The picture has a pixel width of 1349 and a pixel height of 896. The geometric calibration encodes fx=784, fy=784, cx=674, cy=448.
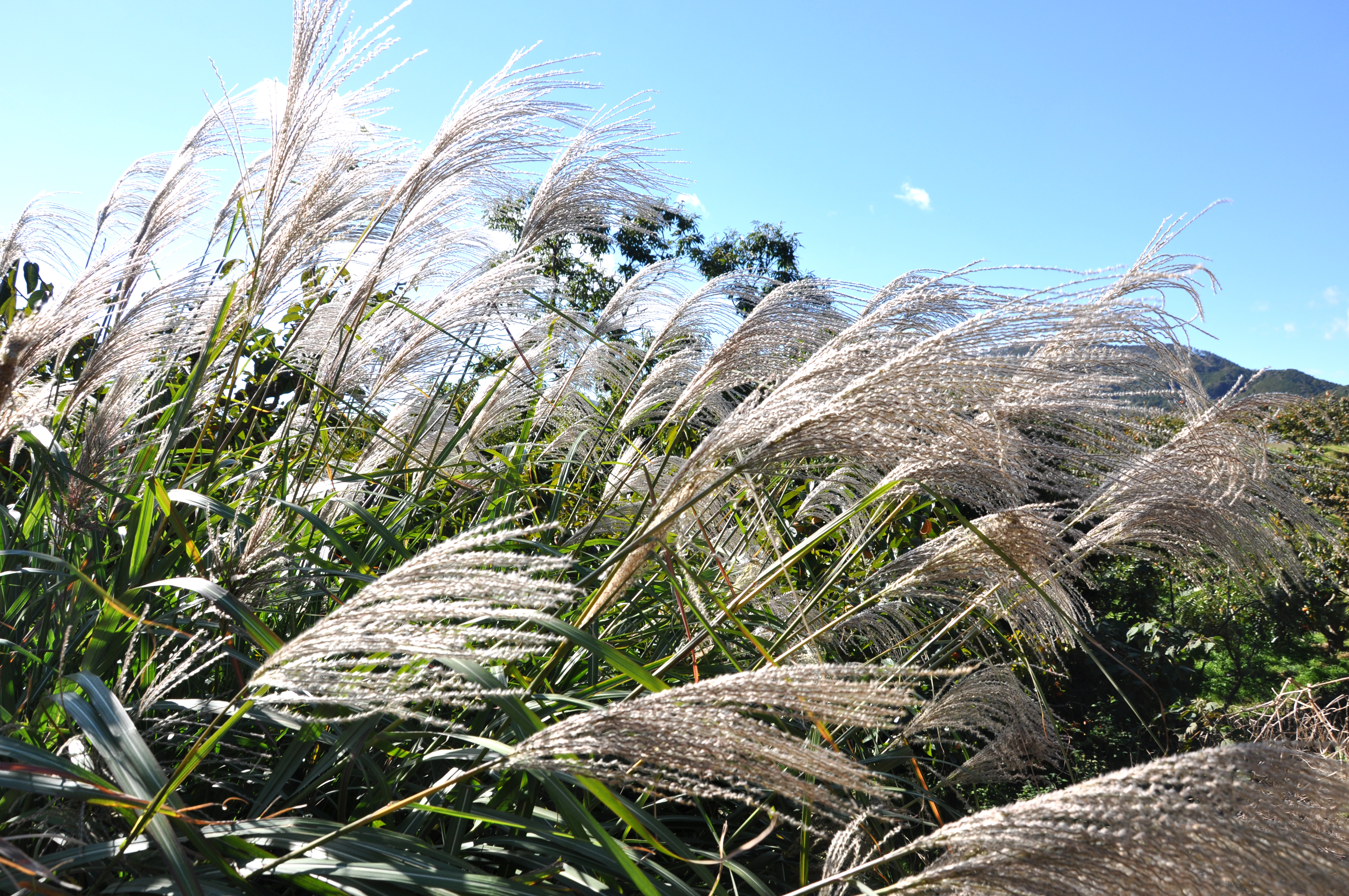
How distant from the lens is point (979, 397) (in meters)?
1.26

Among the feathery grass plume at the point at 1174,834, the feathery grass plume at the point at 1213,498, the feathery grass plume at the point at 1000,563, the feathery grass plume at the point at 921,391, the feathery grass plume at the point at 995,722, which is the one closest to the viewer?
the feathery grass plume at the point at 1174,834

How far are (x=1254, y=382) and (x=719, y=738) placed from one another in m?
2.10

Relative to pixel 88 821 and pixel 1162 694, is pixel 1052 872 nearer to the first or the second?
pixel 88 821

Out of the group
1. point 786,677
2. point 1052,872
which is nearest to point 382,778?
point 786,677

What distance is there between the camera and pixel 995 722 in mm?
2342

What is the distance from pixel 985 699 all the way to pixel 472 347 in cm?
182

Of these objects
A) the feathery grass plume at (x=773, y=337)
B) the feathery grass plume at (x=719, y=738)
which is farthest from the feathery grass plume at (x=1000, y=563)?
the feathery grass plume at (x=719, y=738)

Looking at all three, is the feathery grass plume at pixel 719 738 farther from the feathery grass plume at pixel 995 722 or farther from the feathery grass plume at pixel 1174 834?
the feathery grass plume at pixel 995 722

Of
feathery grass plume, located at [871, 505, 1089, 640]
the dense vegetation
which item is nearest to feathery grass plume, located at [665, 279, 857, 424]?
the dense vegetation

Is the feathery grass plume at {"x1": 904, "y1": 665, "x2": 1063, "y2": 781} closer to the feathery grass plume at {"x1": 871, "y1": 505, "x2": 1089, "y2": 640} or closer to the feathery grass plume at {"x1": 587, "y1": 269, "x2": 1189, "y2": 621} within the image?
the feathery grass plume at {"x1": 871, "y1": 505, "x2": 1089, "y2": 640}

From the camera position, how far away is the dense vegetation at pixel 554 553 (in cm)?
91

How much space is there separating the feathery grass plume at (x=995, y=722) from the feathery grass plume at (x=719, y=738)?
43.5 inches

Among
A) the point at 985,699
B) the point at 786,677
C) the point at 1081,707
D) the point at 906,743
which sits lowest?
the point at 1081,707

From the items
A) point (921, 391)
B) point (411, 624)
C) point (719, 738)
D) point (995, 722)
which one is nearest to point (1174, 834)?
point (719, 738)
